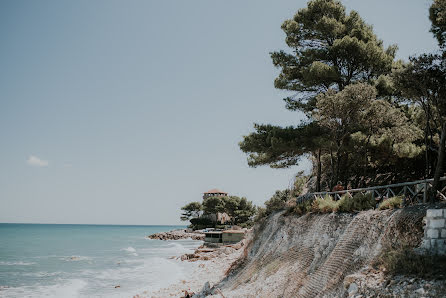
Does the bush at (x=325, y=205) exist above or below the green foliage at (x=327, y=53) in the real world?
below

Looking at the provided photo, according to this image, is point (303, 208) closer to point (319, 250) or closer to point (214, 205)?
point (319, 250)

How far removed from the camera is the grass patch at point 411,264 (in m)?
7.31

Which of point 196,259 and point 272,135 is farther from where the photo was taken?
point 196,259

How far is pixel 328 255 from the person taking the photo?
1240 centimetres

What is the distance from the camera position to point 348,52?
70.1ft

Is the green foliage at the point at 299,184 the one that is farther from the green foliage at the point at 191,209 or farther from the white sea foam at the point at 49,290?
the green foliage at the point at 191,209

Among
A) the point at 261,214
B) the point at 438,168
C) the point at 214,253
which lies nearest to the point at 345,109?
the point at 438,168

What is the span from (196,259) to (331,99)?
29.5 metres

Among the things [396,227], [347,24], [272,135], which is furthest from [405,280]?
[347,24]

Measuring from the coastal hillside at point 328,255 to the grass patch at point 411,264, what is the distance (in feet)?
0.88

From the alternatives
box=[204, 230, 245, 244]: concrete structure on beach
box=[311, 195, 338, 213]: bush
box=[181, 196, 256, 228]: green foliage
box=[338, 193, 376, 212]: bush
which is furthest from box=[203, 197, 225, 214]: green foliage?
box=[338, 193, 376, 212]: bush

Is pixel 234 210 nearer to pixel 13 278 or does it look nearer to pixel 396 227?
pixel 13 278

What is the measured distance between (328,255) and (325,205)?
10.5 ft

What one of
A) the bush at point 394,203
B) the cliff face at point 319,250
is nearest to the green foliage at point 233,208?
the cliff face at point 319,250
